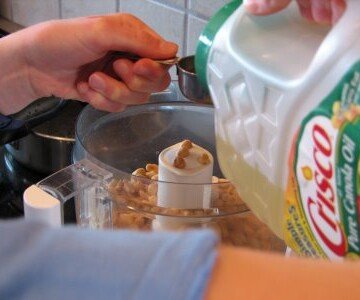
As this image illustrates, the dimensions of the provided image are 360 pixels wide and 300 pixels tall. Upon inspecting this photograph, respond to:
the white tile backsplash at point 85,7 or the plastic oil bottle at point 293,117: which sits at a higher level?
the plastic oil bottle at point 293,117

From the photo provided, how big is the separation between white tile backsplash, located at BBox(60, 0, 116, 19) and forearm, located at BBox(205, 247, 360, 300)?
69 cm

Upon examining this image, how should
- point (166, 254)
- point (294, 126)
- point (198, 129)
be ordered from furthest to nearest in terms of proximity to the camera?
point (198, 129)
point (294, 126)
point (166, 254)

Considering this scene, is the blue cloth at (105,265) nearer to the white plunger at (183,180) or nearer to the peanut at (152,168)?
the white plunger at (183,180)

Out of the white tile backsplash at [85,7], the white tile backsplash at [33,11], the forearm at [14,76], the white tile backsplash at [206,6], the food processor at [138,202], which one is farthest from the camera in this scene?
the white tile backsplash at [33,11]

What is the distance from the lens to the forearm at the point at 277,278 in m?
0.20

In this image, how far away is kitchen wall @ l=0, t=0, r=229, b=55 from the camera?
71 centimetres

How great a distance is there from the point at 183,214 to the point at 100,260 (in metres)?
0.26

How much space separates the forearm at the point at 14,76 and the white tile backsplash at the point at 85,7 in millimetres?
284

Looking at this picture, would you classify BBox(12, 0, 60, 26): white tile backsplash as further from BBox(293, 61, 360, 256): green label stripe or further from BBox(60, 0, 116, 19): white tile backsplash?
BBox(293, 61, 360, 256): green label stripe

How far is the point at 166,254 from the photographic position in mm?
197

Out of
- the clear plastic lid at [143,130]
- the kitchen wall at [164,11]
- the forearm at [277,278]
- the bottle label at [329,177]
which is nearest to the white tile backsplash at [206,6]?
the kitchen wall at [164,11]

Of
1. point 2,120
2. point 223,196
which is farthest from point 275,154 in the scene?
point 2,120

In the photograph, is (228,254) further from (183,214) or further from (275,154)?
(183,214)

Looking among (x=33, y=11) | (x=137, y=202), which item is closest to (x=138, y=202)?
(x=137, y=202)
